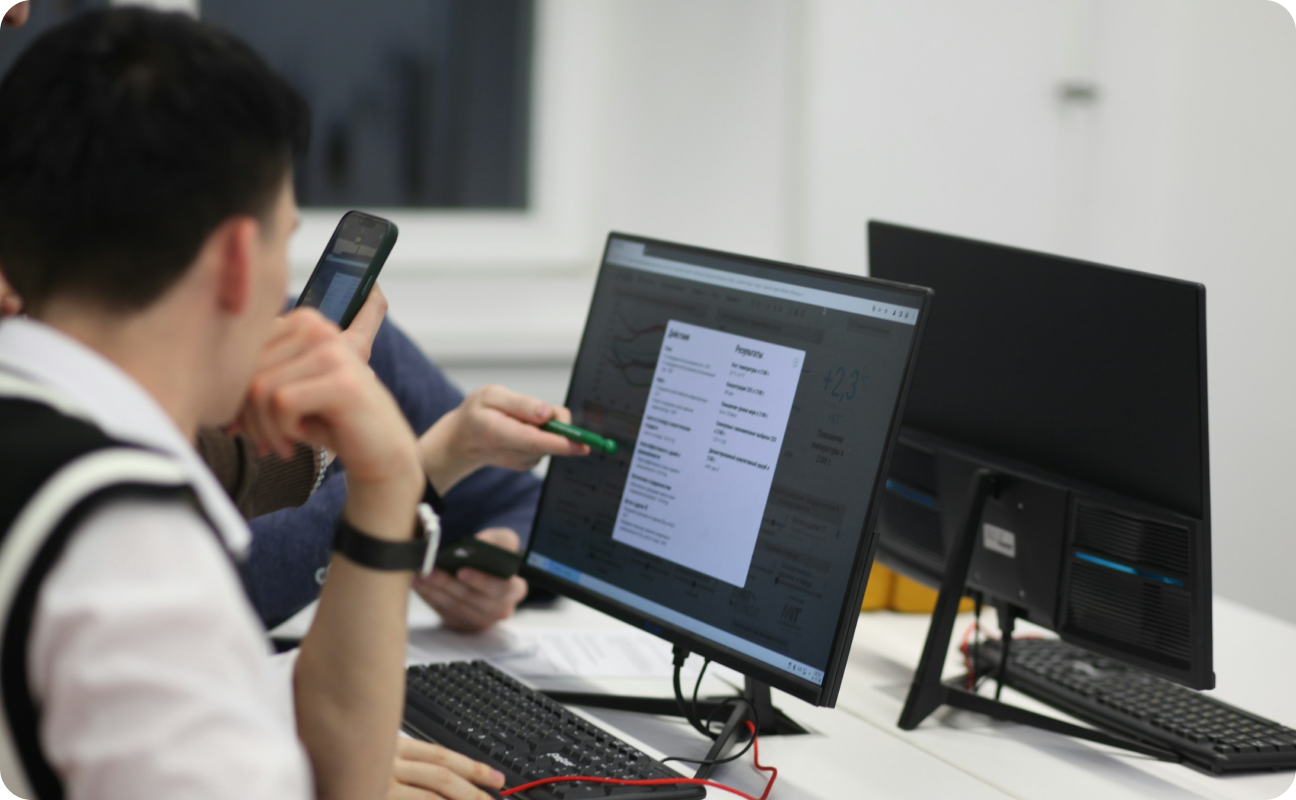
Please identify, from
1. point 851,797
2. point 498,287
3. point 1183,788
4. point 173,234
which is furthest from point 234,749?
point 498,287

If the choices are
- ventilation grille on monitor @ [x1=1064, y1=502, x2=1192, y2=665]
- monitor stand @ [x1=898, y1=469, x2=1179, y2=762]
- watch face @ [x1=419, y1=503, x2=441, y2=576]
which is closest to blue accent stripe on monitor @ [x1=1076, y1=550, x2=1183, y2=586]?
ventilation grille on monitor @ [x1=1064, y1=502, x2=1192, y2=665]

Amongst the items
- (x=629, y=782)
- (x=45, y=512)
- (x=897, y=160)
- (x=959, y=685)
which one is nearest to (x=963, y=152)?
(x=897, y=160)

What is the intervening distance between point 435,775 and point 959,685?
0.65 meters

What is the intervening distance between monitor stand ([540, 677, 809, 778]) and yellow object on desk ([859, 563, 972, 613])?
1.38 feet

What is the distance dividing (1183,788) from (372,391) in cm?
86

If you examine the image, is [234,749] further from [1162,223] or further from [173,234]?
[1162,223]

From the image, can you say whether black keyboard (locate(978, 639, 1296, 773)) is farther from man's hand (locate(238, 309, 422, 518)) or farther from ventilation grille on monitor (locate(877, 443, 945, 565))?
man's hand (locate(238, 309, 422, 518))

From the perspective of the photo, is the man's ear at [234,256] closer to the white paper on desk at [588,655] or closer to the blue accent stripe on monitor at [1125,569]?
the white paper on desk at [588,655]

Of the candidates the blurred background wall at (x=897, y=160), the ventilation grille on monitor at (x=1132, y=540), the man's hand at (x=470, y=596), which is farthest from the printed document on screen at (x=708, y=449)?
the blurred background wall at (x=897, y=160)

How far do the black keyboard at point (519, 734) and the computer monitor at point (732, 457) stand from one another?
119 mm

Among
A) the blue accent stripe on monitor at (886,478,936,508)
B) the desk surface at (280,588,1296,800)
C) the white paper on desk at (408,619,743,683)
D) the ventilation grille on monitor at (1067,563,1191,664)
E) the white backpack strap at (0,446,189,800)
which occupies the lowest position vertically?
the white paper on desk at (408,619,743,683)

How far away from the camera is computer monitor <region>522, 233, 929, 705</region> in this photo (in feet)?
3.43

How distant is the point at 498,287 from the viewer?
9.95 ft

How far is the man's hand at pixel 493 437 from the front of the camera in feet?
4.10
